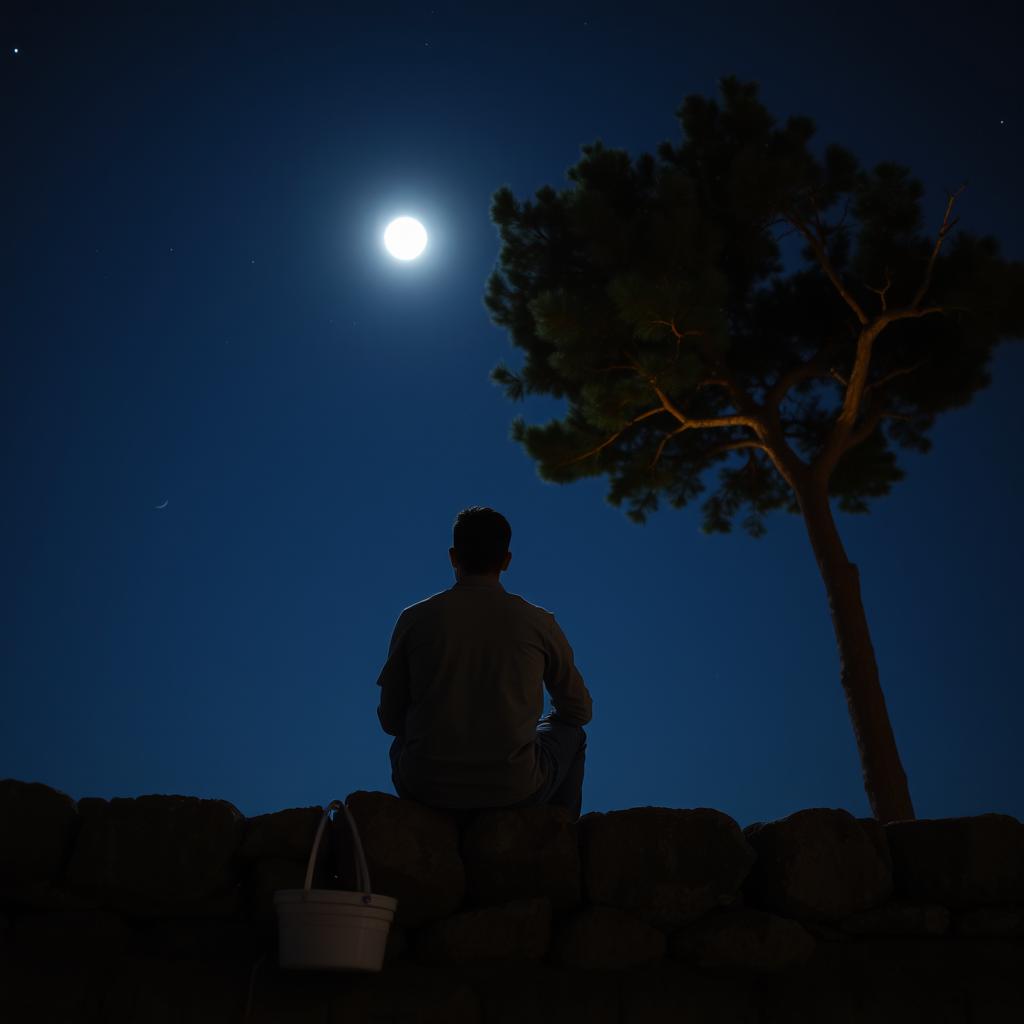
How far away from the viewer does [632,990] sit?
1.93 m

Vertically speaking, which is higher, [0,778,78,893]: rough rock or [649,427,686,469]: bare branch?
[649,427,686,469]: bare branch

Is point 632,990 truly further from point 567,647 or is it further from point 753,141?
point 753,141

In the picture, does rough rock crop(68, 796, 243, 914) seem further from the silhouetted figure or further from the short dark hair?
the short dark hair

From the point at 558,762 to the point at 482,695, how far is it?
0.27 metres

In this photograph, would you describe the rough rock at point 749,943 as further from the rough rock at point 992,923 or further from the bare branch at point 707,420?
the bare branch at point 707,420

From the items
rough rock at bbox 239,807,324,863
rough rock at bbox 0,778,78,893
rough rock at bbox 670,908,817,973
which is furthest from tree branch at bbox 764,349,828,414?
rough rock at bbox 0,778,78,893

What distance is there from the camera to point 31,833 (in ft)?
6.17

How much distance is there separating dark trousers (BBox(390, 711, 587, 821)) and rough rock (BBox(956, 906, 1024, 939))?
2.94 ft

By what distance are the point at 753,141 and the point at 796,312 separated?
4.32ft

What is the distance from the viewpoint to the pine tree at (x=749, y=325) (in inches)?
237

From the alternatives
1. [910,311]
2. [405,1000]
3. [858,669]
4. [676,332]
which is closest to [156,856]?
[405,1000]

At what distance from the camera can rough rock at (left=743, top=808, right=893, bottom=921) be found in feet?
6.64

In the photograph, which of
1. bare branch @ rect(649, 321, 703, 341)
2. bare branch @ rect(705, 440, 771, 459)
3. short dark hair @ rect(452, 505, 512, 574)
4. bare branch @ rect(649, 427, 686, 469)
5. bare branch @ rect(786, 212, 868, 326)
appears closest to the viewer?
short dark hair @ rect(452, 505, 512, 574)

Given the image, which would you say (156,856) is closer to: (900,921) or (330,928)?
(330,928)
